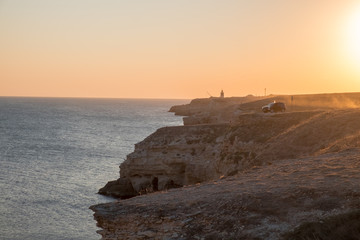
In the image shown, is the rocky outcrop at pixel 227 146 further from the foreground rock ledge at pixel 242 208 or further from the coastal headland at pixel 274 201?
the foreground rock ledge at pixel 242 208

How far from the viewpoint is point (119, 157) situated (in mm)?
Answer: 65875

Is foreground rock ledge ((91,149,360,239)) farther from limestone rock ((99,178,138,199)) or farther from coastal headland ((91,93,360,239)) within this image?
limestone rock ((99,178,138,199))

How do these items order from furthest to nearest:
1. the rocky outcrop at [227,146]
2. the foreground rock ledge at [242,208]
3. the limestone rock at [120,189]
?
the limestone rock at [120,189] → the rocky outcrop at [227,146] → the foreground rock ledge at [242,208]

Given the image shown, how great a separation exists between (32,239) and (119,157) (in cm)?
3654

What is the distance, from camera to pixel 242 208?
48.3ft

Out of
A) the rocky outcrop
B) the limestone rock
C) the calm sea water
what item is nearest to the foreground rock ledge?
the rocky outcrop

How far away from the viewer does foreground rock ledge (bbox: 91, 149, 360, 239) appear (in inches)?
537

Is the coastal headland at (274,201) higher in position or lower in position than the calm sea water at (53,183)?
higher

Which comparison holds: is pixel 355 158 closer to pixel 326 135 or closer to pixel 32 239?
pixel 326 135

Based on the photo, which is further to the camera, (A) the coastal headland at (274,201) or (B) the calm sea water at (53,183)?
(B) the calm sea water at (53,183)

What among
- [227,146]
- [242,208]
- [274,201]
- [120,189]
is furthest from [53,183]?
[274,201]

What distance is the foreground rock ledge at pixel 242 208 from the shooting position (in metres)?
13.6

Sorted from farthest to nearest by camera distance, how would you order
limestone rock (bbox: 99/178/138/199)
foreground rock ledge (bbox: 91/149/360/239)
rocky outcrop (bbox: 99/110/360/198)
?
1. limestone rock (bbox: 99/178/138/199)
2. rocky outcrop (bbox: 99/110/360/198)
3. foreground rock ledge (bbox: 91/149/360/239)

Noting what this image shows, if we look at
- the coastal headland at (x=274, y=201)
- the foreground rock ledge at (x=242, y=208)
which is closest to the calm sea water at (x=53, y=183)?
the coastal headland at (x=274, y=201)
